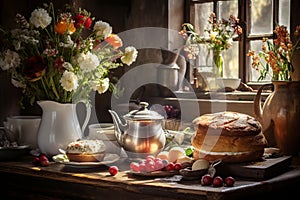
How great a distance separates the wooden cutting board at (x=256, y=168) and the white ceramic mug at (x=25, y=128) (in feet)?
2.87

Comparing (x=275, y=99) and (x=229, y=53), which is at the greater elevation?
(x=229, y=53)

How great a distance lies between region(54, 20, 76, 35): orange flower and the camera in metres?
2.15

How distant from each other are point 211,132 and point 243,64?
0.87 m

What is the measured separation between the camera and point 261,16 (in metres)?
2.72

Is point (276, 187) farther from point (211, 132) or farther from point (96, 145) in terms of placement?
point (96, 145)

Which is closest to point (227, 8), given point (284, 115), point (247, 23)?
point (247, 23)

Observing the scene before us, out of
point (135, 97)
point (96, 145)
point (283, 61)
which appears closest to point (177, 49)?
point (135, 97)

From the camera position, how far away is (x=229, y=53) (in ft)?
9.25

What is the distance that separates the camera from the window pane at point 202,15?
2.92 meters

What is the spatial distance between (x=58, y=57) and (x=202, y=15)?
1.02 metres

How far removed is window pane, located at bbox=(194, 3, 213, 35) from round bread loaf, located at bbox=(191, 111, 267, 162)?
105 cm

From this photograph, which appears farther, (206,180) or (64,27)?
(64,27)

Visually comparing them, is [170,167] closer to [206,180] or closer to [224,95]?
[206,180]

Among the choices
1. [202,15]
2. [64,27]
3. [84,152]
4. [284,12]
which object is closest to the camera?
[84,152]
